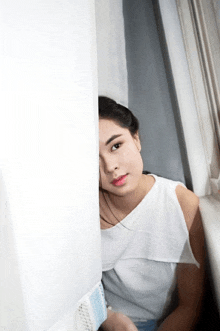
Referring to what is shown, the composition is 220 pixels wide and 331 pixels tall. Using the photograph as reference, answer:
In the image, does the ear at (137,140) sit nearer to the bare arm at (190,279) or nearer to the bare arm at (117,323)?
the bare arm at (190,279)

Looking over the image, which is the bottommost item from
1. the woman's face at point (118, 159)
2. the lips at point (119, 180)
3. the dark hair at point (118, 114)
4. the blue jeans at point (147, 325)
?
the blue jeans at point (147, 325)

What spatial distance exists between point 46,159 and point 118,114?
1.01 ft

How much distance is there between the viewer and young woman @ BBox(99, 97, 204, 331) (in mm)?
800

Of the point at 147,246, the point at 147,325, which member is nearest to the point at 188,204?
the point at 147,246

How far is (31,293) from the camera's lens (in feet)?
1.78

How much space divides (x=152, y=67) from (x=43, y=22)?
1.20ft

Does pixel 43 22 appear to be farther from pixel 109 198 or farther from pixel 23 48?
pixel 109 198

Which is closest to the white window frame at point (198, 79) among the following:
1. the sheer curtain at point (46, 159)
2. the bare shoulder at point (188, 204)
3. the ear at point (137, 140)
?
the bare shoulder at point (188, 204)

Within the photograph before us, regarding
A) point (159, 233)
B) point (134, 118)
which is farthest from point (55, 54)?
point (159, 233)

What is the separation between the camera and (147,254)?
829 millimetres

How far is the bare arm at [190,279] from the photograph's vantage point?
81cm

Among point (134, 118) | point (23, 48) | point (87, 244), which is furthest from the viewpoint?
point (134, 118)

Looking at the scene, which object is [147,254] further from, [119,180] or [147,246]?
[119,180]

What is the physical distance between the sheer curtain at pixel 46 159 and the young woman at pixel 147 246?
163mm
